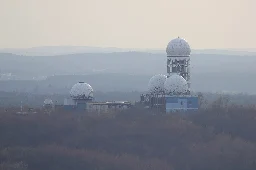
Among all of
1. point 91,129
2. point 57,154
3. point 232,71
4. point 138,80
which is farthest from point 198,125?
point 232,71

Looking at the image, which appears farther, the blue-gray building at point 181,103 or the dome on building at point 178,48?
the dome on building at point 178,48

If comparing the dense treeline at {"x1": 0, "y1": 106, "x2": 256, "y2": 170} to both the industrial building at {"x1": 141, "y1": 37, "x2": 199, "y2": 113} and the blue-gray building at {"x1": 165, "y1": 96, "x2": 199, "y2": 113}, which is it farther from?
the industrial building at {"x1": 141, "y1": 37, "x2": 199, "y2": 113}

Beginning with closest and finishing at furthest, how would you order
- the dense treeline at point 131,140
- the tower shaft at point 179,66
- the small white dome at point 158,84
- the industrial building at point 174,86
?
1. the dense treeline at point 131,140
2. the industrial building at point 174,86
3. the small white dome at point 158,84
4. the tower shaft at point 179,66

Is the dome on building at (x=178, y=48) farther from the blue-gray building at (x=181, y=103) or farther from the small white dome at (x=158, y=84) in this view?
the blue-gray building at (x=181, y=103)

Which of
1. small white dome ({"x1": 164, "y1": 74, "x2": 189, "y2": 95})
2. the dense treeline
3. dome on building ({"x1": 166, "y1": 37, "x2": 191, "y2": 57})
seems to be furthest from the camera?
dome on building ({"x1": 166, "y1": 37, "x2": 191, "y2": 57})

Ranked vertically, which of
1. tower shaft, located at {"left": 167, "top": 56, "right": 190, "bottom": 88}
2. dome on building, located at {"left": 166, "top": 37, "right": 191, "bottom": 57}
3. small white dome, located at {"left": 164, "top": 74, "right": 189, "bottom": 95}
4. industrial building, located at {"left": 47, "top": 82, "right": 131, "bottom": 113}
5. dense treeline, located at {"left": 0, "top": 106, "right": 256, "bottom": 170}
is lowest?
dense treeline, located at {"left": 0, "top": 106, "right": 256, "bottom": 170}

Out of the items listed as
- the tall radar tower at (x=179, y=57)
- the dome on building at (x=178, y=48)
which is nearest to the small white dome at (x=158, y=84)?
the tall radar tower at (x=179, y=57)

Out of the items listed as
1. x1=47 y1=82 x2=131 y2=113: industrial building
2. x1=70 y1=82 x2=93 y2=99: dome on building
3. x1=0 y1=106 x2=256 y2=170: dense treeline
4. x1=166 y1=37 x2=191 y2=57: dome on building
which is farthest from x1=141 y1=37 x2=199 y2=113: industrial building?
x1=70 y1=82 x2=93 y2=99: dome on building

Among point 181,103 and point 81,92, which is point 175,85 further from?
point 81,92
